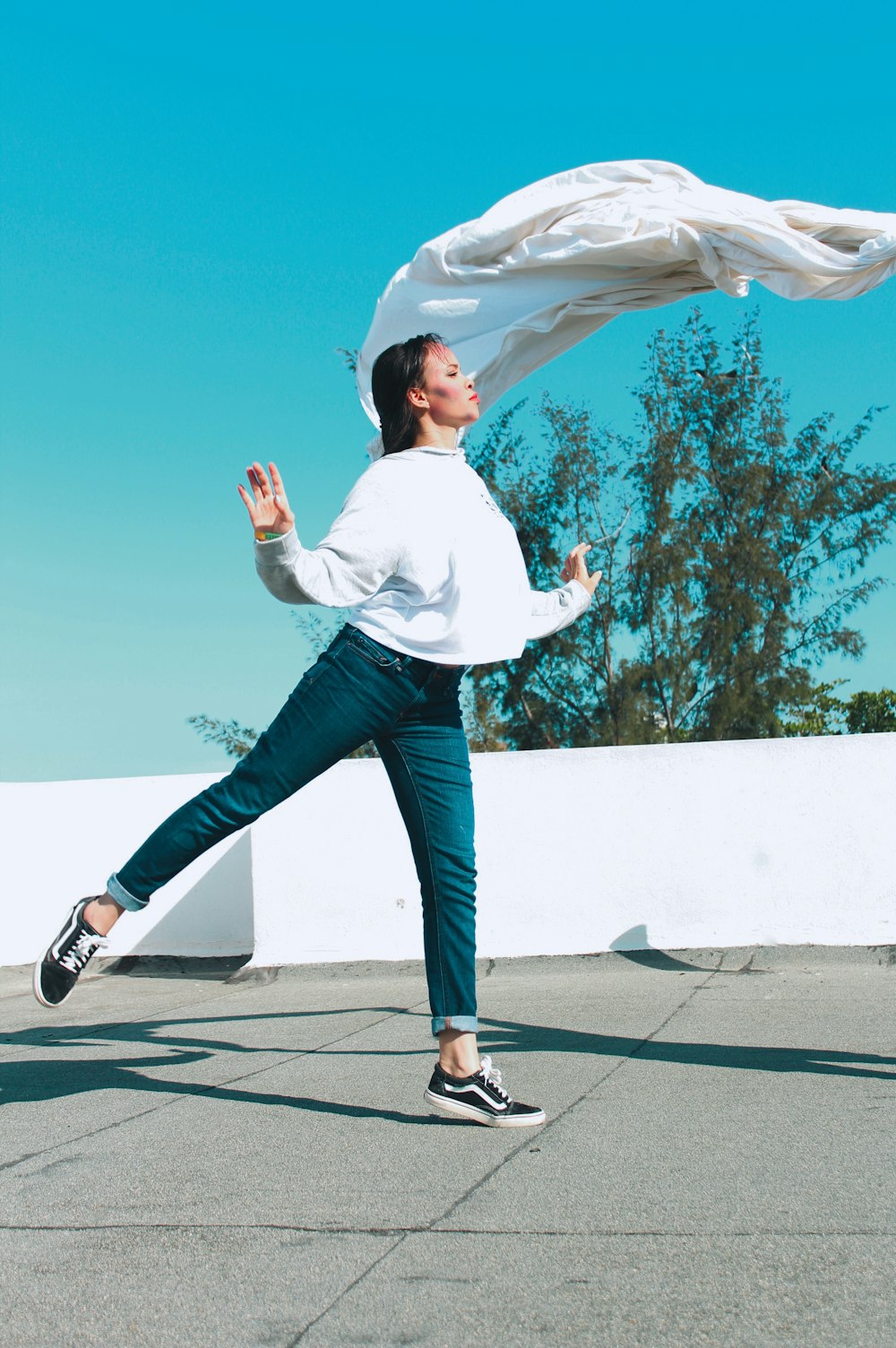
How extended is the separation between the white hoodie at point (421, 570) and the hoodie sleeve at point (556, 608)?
0.32m

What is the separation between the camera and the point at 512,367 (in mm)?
4566

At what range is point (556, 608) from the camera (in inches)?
140

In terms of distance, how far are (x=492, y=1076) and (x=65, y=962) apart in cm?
111

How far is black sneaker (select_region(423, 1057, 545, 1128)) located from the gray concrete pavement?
41 mm

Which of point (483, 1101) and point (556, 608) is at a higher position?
point (556, 608)

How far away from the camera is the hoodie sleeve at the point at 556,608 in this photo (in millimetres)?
3484

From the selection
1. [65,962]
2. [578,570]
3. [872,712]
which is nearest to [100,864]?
[65,962]

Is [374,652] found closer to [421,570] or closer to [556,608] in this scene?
[421,570]

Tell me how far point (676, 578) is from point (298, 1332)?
2745 centimetres

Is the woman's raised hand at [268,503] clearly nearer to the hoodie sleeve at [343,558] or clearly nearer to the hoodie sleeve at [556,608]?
the hoodie sleeve at [343,558]

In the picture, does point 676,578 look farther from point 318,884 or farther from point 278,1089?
point 278,1089

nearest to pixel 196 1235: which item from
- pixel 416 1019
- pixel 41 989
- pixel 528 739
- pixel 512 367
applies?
pixel 41 989

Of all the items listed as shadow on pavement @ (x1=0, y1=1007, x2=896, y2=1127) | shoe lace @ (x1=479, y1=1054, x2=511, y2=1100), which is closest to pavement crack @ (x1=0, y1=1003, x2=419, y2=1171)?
shadow on pavement @ (x1=0, y1=1007, x2=896, y2=1127)

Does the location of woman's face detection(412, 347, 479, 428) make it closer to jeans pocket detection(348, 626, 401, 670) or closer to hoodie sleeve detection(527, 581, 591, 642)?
hoodie sleeve detection(527, 581, 591, 642)
